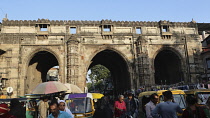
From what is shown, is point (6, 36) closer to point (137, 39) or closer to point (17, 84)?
point (17, 84)

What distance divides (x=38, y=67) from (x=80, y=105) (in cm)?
1858

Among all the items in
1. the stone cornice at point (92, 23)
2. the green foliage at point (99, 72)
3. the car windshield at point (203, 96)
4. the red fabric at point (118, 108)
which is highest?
the stone cornice at point (92, 23)

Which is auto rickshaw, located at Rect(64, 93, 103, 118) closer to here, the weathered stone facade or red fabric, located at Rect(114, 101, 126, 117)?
red fabric, located at Rect(114, 101, 126, 117)

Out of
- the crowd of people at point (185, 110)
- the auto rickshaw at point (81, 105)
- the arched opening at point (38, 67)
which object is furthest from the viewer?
the arched opening at point (38, 67)

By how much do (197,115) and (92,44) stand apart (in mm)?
19323

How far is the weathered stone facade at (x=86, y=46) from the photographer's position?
21078mm

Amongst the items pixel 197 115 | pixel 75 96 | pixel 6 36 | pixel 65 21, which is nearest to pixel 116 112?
pixel 75 96

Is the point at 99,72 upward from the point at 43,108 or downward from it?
upward

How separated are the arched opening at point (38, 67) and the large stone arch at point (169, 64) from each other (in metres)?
14.0

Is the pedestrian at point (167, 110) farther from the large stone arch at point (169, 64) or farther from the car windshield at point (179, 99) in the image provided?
the large stone arch at point (169, 64)

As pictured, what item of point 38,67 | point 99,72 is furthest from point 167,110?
point 99,72

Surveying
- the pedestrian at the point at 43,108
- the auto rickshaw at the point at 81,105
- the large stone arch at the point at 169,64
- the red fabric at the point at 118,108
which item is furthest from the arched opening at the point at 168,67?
the pedestrian at the point at 43,108

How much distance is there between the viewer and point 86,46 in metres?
22.6

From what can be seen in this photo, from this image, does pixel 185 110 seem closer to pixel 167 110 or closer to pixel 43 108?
pixel 167 110
